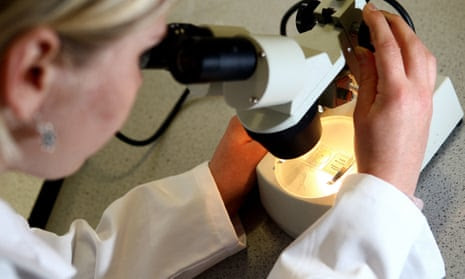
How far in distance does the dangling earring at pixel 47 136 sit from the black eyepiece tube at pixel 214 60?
0.40 ft

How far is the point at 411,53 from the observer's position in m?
0.65

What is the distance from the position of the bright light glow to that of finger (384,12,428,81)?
0.16m

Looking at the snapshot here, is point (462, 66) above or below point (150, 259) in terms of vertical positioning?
above

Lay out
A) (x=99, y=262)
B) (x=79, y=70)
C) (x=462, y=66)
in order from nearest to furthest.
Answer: (x=79, y=70) → (x=99, y=262) → (x=462, y=66)

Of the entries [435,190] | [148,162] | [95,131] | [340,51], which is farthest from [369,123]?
[148,162]

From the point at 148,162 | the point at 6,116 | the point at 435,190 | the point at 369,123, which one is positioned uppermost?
the point at 6,116

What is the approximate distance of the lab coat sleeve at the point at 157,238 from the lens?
0.78 meters

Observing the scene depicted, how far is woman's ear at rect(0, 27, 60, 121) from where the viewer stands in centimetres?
42

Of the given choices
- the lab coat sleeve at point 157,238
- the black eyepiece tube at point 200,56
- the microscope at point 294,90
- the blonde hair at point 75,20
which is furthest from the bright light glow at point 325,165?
the blonde hair at point 75,20

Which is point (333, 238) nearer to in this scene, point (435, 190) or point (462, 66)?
point (435, 190)

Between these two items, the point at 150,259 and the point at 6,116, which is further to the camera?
the point at 150,259

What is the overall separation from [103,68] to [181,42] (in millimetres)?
84

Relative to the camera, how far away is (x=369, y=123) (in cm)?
65

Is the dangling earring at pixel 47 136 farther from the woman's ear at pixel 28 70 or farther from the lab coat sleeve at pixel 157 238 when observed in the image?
the lab coat sleeve at pixel 157 238
